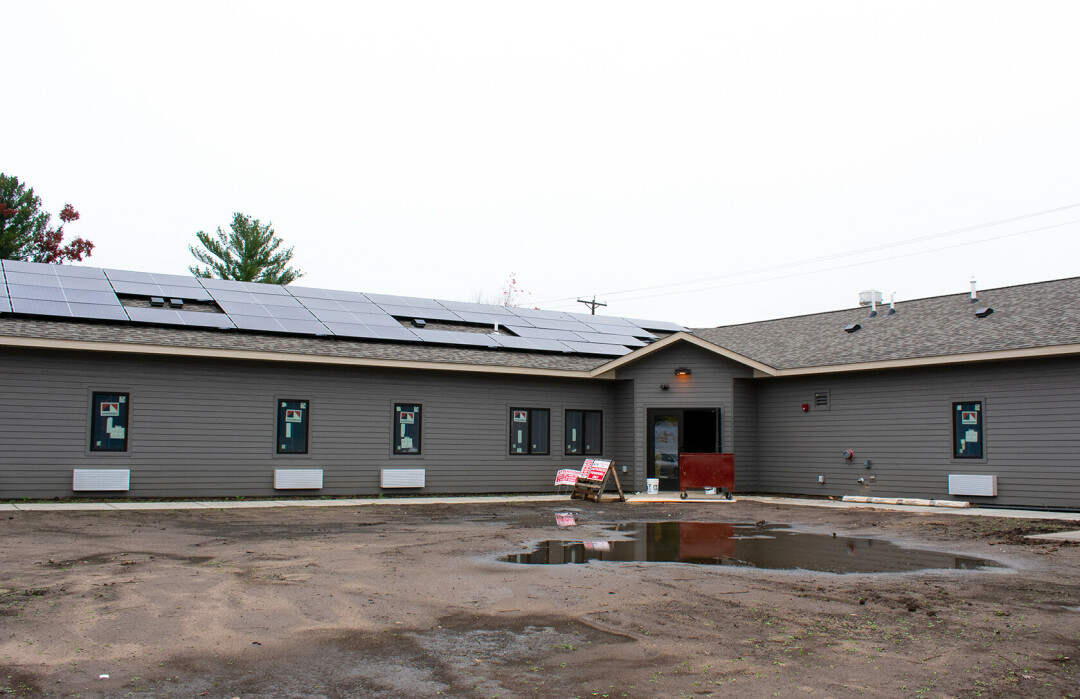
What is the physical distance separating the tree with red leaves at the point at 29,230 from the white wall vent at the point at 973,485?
113ft

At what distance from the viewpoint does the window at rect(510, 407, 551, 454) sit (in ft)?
67.0

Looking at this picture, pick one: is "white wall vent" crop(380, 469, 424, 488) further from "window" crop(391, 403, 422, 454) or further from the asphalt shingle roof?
the asphalt shingle roof

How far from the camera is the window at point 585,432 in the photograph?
2123 cm

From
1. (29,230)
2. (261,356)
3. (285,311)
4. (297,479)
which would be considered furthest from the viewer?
(29,230)

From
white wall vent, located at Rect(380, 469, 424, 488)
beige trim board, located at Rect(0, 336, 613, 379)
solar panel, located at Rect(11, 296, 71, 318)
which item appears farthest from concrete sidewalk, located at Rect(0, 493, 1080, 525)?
solar panel, located at Rect(11, 296, 71, 318)

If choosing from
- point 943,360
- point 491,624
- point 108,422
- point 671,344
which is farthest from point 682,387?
point 491,624

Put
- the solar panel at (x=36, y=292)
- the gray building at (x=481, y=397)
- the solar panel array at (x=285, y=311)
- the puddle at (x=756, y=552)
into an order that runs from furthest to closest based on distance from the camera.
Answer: the solar panel array at (x=285, y=311) < the solar panel at (x=36, y=292) < the gray building at (x=481, y=397) < the puddle at (x=756, y=552)

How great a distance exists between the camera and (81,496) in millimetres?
15617

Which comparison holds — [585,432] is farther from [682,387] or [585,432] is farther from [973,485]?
[973,485]

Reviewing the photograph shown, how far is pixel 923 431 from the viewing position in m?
17.4

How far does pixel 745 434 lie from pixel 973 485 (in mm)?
5283

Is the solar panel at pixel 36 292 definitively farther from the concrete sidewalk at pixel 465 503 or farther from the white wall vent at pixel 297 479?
the white wall vent at pixel 297 479

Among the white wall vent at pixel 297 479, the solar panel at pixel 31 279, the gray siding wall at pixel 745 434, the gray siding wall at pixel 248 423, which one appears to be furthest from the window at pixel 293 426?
the gray siding wall at pixel 745 434

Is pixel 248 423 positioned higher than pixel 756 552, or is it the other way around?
pixel 248 423
